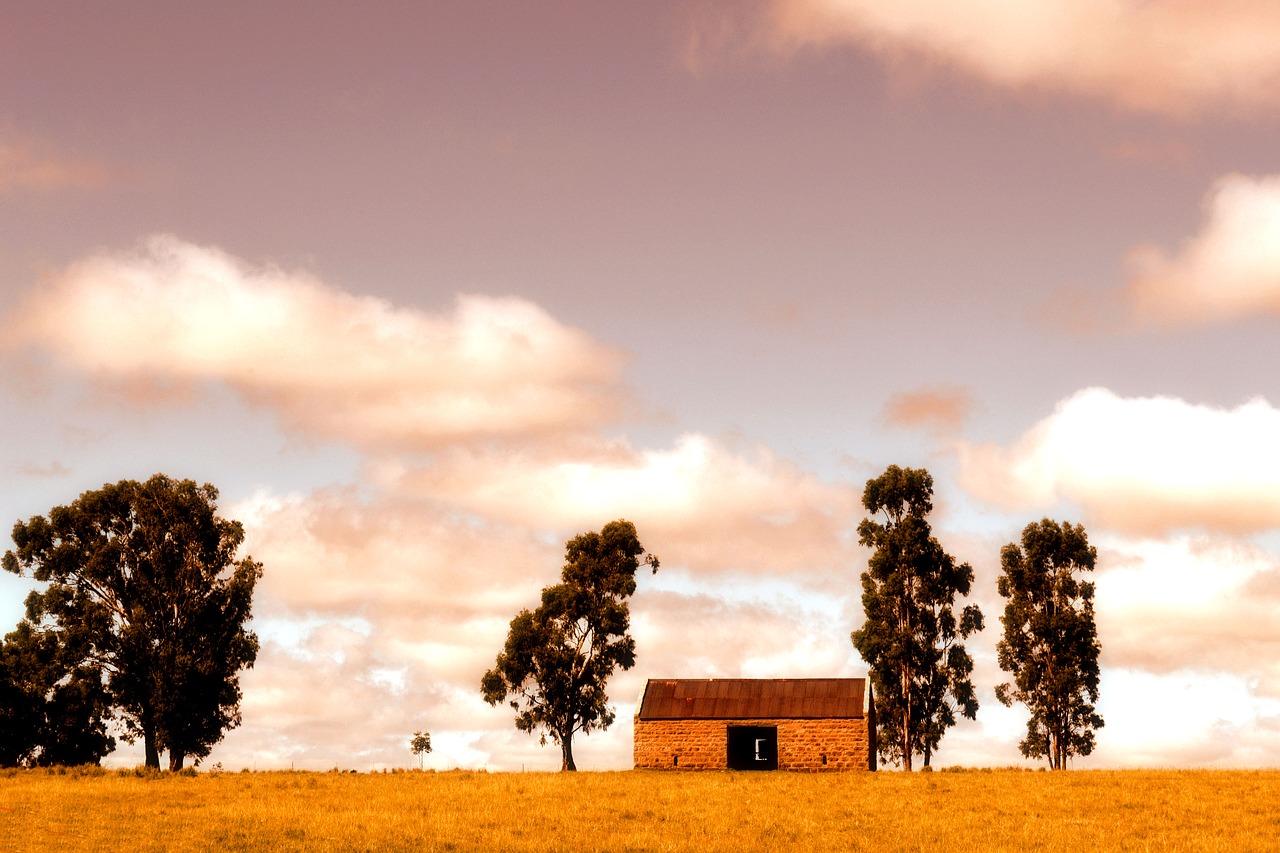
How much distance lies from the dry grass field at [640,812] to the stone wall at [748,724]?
8.48 m

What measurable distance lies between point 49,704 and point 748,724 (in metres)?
33.3

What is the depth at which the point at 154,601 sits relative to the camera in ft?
200

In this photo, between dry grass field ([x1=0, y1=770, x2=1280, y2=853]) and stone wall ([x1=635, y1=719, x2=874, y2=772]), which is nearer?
dry grass field ([x1=0, y1=770, x2=1280, y2=853])

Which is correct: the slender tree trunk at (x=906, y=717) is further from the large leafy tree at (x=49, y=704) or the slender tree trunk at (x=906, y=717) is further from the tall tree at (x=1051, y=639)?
the large leafy tree at (x=49, y=704)

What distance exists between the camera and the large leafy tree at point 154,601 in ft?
197

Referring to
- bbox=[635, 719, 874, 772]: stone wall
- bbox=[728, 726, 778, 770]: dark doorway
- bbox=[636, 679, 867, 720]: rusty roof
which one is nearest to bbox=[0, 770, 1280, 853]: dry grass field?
bbox=[635, 719, 874, 772]: stone wall

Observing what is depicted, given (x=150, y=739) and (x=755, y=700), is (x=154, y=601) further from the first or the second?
(x=755, y=700)

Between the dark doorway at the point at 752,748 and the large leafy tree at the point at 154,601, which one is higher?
the large leafy tree at the point at 154,601

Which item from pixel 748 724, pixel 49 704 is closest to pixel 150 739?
pixel 49 704

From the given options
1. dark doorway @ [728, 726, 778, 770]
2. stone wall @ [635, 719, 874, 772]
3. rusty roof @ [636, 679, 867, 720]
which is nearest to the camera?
stone wall @ [635, 719, 874, 772]

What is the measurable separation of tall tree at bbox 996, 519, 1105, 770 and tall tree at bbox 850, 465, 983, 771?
2948 millimetres

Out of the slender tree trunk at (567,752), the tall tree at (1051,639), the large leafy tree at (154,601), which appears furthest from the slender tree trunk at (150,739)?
the tall tree at (1051,639)

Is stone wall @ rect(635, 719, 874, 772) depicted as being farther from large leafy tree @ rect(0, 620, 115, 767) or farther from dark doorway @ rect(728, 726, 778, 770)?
large leafy tree @ rect(0, 620, 115, 767)

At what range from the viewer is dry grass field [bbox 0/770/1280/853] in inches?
1380
